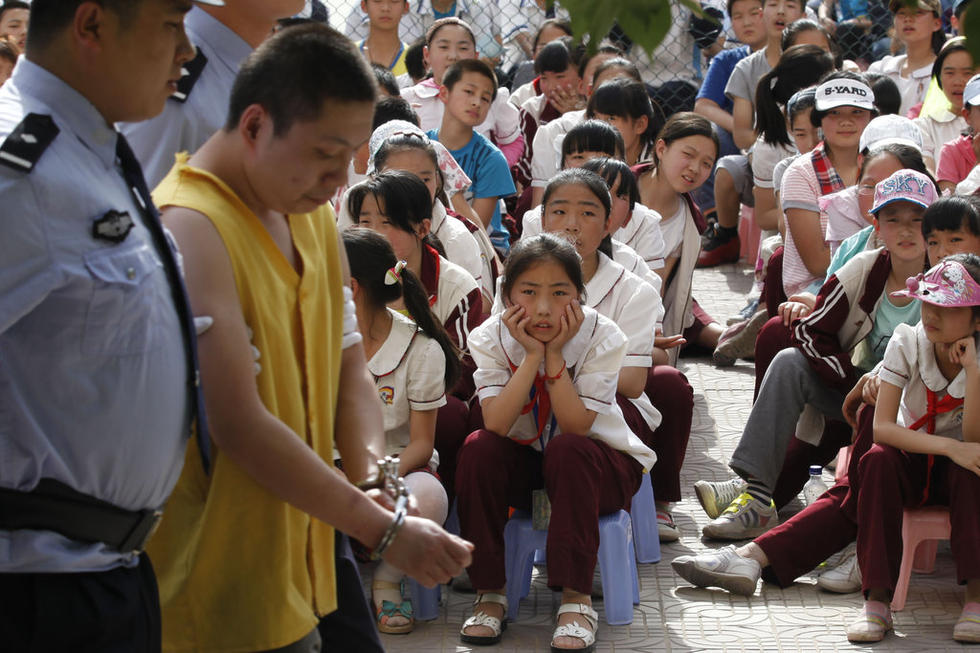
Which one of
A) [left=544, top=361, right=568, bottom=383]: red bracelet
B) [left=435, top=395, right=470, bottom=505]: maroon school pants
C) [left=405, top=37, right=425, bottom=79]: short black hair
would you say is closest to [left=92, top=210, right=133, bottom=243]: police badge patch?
[left=544, top=361, right=568, bottom=383]: red bracelet

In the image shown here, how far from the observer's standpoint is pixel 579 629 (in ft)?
11.6

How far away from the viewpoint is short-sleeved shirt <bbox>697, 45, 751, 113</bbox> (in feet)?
26.7

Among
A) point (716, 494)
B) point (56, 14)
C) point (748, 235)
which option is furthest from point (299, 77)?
point (748, 235)

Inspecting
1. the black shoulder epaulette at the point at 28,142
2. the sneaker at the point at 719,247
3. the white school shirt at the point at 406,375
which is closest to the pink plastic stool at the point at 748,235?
the sneaker at the point at 719,247

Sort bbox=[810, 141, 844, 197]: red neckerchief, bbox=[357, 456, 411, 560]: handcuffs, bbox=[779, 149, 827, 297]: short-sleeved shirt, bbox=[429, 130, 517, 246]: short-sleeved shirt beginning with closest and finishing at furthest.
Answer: bbox=[357, 456, 411, 560]: handcuffs → bbox=[779, 149, 827, 297]: short-sleeved shirt → bbox=[810, 141, 844, 197]: red neckerchief → bbox=[429, 130, 517, 246]: short-sleeved shirt

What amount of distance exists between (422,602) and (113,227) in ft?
8.03

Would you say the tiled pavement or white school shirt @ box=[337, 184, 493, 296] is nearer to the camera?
the tiled pavement

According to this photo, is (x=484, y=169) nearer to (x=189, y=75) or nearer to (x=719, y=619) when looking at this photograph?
(x=719, y=619)

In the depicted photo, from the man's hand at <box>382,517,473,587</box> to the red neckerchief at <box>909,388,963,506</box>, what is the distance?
226 centimetres

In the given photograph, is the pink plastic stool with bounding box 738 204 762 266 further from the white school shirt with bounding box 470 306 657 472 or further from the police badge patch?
the police badge patch

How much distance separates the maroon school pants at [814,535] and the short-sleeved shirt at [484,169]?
8.02 ft

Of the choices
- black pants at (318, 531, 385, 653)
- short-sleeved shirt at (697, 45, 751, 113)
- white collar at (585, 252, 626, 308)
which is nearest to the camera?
black pants at (318, 531, 385, 653)

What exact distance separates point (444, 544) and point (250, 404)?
0.38 metres

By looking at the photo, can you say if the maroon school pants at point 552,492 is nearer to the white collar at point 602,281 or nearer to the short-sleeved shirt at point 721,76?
the white collar at point 602,281
